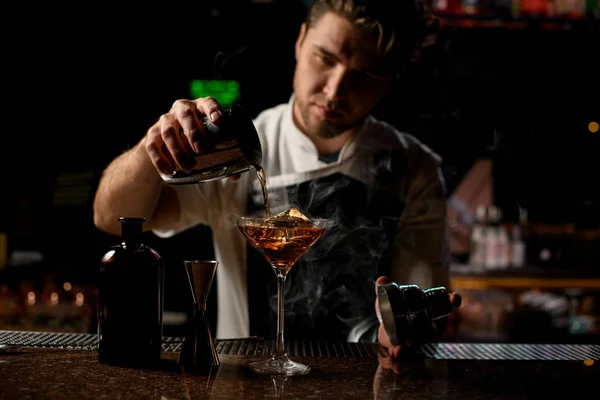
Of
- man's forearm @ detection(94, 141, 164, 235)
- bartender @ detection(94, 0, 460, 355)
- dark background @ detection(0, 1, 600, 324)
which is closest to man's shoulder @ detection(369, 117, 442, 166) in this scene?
bartender @ detection(94, 0, 460, 355)

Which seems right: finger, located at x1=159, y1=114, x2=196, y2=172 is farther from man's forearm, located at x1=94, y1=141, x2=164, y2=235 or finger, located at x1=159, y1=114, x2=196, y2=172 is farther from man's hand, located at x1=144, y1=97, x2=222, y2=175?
man's forearm, located at x1=94, y1=141, x2=164, y2=235

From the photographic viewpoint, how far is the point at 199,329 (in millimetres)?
1432

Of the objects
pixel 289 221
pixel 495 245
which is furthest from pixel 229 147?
pixel 495 245

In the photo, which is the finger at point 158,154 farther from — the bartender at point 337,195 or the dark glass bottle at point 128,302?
the bartender at point 337,195

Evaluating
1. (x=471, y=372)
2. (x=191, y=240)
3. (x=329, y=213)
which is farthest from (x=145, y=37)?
(x=471, y=372)

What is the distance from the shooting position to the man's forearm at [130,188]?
1996 millimetres

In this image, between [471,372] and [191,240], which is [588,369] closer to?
[471,372]

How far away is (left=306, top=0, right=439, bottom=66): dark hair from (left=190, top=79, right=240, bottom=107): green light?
175 cm

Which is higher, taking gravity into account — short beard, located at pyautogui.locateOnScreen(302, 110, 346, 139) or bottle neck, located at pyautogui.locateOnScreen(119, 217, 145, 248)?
short beard, located at pyautogui.locateOnScreen(302, 110, 346, 139)

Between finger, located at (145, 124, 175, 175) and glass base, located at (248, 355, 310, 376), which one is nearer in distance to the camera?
glass base, located at (248, 355, 310, 376)

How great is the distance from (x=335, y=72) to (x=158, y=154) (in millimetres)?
883

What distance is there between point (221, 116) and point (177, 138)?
6.0 inches

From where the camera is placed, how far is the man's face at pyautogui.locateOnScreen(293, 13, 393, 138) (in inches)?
91.2

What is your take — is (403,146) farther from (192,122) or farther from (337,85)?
(192,122)
